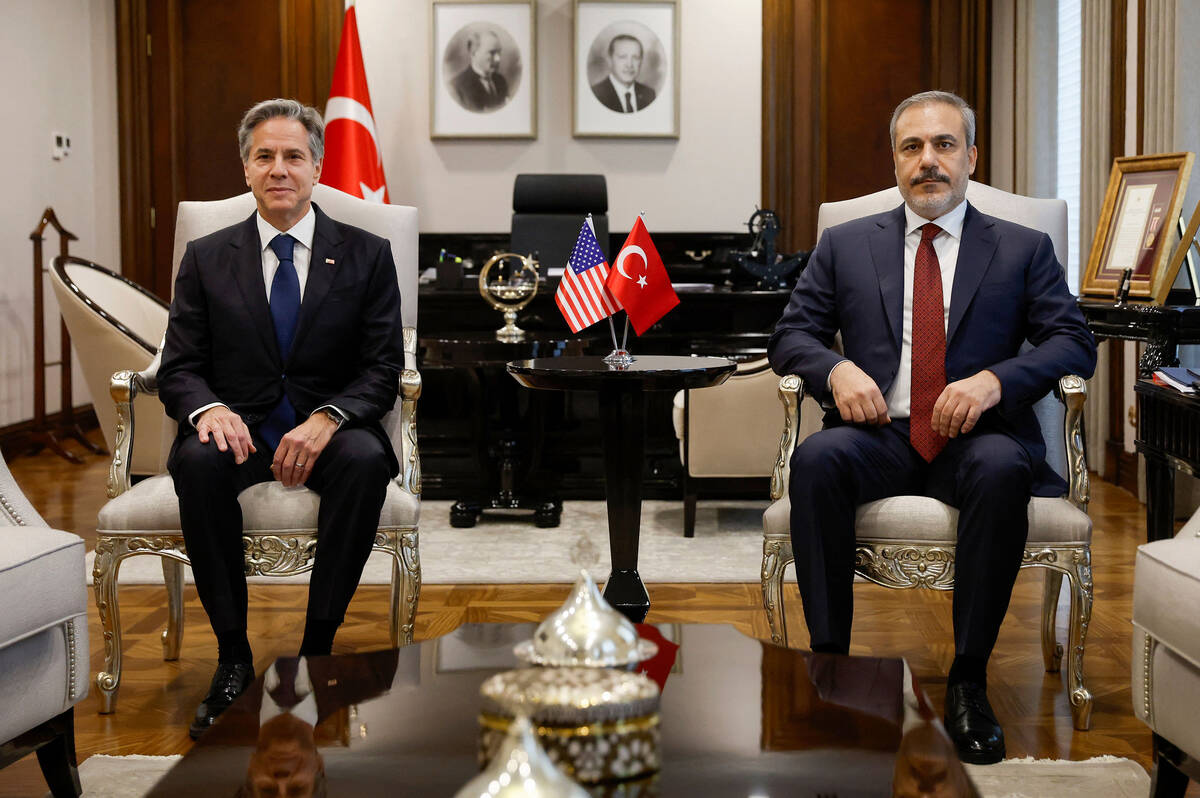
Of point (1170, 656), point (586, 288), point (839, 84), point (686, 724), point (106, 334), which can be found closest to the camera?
point (686, 724)

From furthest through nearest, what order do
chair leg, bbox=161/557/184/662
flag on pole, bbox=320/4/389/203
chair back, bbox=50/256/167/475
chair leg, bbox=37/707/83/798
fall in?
1. flag on pole, bbox=320/4/389/203
2. chair back, bbox=50/256/167/475
3. chair leg, bbox=161/557/184/662
4. chair leg, bbox=37/707/83/798

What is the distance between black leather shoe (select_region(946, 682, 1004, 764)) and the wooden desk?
1.97 feet

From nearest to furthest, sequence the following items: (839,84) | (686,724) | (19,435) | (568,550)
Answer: (686,724)
(568,550)
(19,435)
(839,84)

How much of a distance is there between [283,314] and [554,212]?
3.56m

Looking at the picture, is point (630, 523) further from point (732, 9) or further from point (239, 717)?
point (732, 9)

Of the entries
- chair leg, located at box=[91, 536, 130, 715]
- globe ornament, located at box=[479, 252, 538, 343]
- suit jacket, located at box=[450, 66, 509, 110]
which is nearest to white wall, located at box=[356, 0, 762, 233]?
suit jacket, located at box=[450, 66, 509, 110]

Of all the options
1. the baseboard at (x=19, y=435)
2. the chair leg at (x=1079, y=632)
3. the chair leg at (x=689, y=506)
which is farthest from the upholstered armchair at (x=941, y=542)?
the baseboard at (x=19, y=435)

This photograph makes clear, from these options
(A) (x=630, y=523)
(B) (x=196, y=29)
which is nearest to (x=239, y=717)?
(A) (x=630, y=523)

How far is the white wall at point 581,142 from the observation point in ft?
23.2

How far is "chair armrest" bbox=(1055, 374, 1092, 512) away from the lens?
2303 mm

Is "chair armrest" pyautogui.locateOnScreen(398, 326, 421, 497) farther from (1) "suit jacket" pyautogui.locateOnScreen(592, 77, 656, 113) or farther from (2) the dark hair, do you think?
(2) the dark hair

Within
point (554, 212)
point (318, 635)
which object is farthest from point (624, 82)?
point (318, 635)

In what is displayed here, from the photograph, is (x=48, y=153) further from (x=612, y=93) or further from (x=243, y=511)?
(x=243, y=511)

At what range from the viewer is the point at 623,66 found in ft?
23.1
